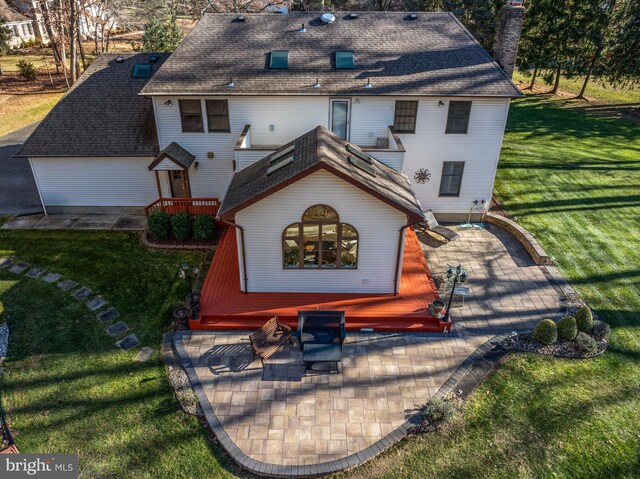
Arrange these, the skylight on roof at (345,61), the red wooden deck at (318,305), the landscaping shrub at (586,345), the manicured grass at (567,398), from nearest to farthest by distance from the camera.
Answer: the manicured grass at (567,398) → the landscaping shrub at (586,345) → the red wooden deck at (318,305) → the skylight on roof at (345,61)

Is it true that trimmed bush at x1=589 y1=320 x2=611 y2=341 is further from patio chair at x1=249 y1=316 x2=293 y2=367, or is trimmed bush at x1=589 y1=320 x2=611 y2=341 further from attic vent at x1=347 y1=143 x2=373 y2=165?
patio chair at x1=249 y1=316 x2=293 y2=367

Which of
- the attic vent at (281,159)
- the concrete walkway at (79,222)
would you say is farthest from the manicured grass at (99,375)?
the attic vent at (281,159)

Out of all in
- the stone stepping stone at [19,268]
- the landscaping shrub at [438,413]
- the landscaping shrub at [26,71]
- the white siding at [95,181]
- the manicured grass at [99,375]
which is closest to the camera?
the manicured grass at [99,375]

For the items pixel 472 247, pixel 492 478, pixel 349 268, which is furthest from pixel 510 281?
pixel 492 478

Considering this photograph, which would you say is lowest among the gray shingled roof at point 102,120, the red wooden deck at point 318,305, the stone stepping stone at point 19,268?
the stone stepping stone at point 19,268

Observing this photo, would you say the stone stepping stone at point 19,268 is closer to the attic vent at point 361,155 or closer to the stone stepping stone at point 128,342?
the stone stepping stone at point 128,342

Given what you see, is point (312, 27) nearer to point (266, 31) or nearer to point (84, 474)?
point (266, 31)

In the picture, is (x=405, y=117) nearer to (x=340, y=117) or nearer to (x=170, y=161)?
(x=340, y=117)

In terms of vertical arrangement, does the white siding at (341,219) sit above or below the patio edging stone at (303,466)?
above
